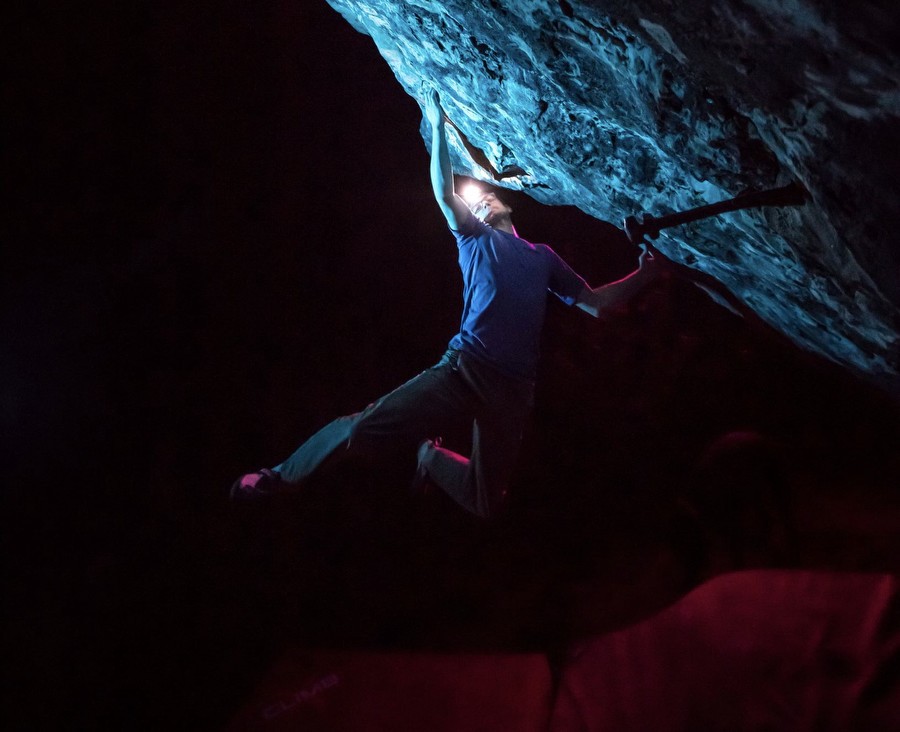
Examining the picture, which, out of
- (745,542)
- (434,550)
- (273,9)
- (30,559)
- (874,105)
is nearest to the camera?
(874,105)

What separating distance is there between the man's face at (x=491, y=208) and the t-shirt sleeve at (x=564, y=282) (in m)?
0.38

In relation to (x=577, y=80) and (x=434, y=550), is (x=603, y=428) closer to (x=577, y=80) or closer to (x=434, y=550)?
(x=434, y=550)

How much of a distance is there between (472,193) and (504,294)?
3.15 feet

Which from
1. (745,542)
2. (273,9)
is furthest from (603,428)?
(273,9)

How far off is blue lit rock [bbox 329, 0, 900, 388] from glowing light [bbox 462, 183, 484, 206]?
9.9 inches

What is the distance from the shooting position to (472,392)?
272 cm

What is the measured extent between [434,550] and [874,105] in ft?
10.2

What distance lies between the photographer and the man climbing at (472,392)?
103 inches

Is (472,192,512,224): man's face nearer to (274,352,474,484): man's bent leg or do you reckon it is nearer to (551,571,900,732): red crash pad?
(274,352,474,484): man's bent leg

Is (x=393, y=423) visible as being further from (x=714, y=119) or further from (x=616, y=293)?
(x=714, y=119)

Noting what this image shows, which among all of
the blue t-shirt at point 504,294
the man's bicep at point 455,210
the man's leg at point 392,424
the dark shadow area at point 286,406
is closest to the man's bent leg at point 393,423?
the man's leg at point 392,424

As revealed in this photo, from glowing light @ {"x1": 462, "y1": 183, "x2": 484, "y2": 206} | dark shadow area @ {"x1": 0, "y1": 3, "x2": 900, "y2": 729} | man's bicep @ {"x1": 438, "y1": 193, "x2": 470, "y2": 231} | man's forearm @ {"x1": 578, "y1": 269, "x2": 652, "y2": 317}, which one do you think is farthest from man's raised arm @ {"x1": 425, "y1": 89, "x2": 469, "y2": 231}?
dark shadow area @ {"x1": 0, "y1": 3, "x2": 900, "y2": 729}

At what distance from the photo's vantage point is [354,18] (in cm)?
391

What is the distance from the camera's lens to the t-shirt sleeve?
122 inches
